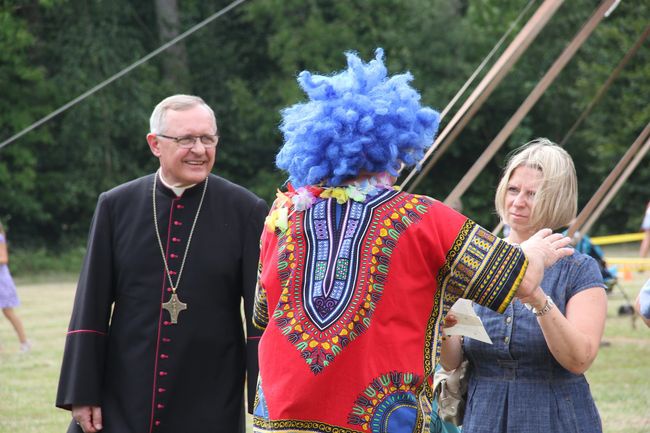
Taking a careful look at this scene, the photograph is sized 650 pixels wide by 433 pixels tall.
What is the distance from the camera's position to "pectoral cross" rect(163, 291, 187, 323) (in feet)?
13.5

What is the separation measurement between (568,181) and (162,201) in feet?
5.46

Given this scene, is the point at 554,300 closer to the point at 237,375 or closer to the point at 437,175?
the point at 237,375

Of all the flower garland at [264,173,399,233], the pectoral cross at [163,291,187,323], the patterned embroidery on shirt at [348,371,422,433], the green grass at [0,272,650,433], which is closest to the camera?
the patterned embroidery on shirt at [348,371,422,433]

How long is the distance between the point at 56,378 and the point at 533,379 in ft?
23.0

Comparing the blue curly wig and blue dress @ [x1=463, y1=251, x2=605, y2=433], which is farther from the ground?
the blue curly wig

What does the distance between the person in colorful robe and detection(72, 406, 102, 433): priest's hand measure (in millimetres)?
1306

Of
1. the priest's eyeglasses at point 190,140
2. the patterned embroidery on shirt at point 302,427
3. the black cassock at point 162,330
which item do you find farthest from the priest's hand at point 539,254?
the priest's eyeglasses at point 190,140

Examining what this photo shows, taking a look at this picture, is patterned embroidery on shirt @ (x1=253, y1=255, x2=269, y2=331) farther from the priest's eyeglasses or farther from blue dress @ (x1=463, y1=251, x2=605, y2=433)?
the priest's eyeglasses

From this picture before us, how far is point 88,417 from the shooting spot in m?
4.01

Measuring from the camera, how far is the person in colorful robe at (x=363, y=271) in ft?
9.03

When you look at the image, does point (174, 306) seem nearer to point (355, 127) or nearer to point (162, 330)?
point (162, 330)

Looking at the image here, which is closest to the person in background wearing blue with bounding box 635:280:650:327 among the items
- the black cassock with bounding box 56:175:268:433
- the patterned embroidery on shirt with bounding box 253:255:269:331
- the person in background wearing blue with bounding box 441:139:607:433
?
the person in background wearing blue with bounding box 441:139:607:433

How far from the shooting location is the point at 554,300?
3.34 metres

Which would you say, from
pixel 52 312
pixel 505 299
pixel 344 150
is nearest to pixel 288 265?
pixel 344 150
